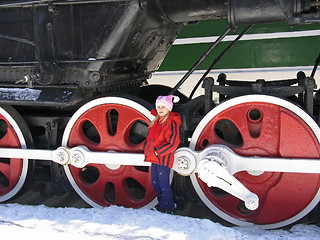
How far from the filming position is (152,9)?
2.14 metres

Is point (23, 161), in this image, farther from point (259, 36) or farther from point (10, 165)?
point (259, 36)

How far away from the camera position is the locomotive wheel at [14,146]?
→ 8.60ft

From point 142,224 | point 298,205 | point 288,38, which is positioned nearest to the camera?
point 142,224

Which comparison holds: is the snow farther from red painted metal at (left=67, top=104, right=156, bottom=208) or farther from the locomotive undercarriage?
red painted metal at (left=67, top=104, right=156, bottom=208)

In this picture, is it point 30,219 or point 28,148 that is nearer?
point 30,219

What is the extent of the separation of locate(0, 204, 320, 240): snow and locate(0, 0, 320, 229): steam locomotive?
22cm

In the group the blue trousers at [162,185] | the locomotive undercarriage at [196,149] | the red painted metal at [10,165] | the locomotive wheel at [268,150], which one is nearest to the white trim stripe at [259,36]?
the locomotive undercarriage at [196,149]

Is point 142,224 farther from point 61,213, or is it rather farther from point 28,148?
point 28,148

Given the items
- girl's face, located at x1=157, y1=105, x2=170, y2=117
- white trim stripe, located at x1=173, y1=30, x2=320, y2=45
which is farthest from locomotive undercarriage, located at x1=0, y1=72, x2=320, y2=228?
white trim stripe, located at x1=173, y1=30, x2=320, y2=45

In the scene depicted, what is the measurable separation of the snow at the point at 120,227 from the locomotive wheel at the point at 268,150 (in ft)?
0.46

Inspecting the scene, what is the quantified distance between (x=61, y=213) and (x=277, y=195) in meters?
1.36

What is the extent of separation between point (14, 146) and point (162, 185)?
119cm

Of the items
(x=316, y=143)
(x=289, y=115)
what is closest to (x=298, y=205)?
(x=316, y=143)

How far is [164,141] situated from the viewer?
7.39 feet
